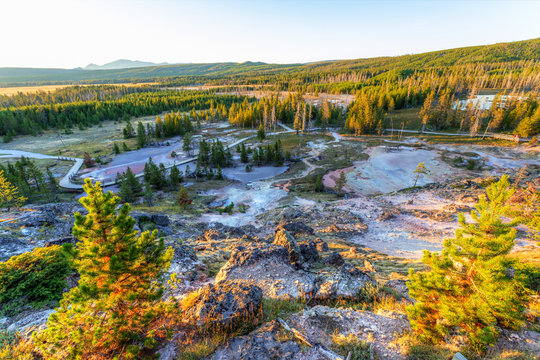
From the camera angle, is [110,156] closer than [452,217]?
No

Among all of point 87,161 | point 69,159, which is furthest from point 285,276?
point 69,159

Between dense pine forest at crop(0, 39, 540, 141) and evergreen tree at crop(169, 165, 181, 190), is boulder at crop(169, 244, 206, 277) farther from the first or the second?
dense pine forest at crop(0, 39, 540, 141)

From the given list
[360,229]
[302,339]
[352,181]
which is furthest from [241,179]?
[302,339]

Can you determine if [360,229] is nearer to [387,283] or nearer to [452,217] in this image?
[452,217]

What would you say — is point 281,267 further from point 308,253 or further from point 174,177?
point 174,177

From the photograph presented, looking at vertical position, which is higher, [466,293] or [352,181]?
[466,293]


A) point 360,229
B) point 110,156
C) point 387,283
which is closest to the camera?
point 387,283

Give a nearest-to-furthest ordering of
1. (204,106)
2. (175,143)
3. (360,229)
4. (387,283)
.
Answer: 1. (387,283)
2. (360,229)
3. (175,143)
4. (204,106)
